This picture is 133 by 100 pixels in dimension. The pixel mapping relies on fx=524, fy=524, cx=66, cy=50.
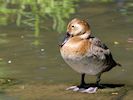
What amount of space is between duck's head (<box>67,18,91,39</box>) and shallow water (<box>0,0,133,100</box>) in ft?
2.44

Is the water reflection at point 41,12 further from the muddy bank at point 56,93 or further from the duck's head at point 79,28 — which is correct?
the duck's head at point 79,28

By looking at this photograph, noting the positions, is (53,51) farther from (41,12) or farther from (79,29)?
(41,12)

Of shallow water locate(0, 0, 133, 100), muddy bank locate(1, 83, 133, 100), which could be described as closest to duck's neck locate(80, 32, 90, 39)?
muddy bank locate(1, 83, 133, 100)

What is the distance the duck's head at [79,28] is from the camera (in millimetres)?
5543

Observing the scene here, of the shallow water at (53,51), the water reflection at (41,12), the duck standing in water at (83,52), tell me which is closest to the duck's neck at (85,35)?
the duck standing in water at (83,52)

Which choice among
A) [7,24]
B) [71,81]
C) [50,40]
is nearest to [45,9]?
[7,24]

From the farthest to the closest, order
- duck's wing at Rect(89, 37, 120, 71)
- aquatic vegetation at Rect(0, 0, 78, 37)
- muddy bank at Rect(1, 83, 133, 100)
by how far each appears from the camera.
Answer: aquatic vegetation at Rect(0, 0, 78, 37), duck's wing at Rect(89, 37, 120, 71), muddy bank at Rect(1, 83, 133, 100)

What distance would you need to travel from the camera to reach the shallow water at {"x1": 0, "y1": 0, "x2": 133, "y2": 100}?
6.30 m

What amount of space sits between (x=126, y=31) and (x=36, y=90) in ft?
10.6

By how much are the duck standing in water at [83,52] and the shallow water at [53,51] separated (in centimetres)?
Answer: 51

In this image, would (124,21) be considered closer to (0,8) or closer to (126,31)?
(126,31)

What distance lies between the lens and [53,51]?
7477 mm

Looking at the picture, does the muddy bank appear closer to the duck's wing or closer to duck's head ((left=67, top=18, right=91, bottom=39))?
the duck's wing

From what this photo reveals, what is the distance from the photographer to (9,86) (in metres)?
5.83
